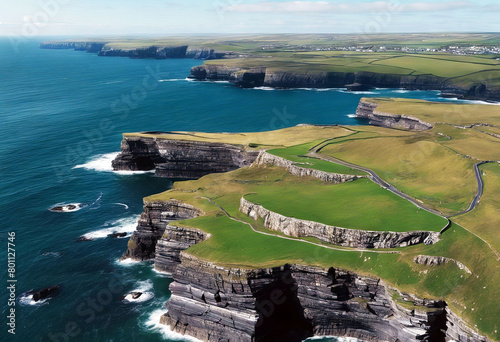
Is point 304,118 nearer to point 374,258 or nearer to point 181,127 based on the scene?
point 181,127

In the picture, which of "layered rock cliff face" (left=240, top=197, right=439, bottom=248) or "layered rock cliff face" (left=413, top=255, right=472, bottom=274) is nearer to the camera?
"layered rock cliff face" (left=413, top=255, right=472, bottom=274)

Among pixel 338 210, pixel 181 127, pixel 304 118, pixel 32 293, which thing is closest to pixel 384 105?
pixel 304 118

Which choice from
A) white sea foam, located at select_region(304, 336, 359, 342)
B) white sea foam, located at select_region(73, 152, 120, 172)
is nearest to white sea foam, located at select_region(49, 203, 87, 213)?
white sea foam, located at select_region(73, 152, 120, 172)

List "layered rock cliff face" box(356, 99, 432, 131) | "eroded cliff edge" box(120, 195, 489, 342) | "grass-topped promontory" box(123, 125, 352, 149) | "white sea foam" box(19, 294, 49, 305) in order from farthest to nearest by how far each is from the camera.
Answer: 1. "layered rock cliff face" box(356, 99, 432, 131)
2. "grass-topped promontory" box(123, 125, 352, 149)
3. "white sea foam" box(19, 294, 49, 305)
4. "eroded cliff edge" box(120, 195, 489, 342)

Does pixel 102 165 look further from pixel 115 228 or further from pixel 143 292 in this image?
pixel 143 292

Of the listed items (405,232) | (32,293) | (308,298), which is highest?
(405,232)

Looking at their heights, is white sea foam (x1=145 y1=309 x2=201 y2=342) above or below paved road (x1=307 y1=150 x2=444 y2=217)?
below

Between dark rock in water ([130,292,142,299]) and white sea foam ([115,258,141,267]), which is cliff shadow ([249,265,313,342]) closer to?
dark rock in water ([130,292,142,299])
